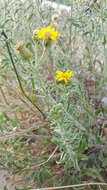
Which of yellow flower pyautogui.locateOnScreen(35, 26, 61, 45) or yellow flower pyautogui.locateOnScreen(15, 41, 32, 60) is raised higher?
yellow flower pyautogui.locateOnScreen(35, 26, 61, 45)

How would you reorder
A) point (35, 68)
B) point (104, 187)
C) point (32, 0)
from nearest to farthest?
point (35, 68)
point (104, 187)
point (32, 0)

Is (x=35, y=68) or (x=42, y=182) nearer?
(x=35, y=68)

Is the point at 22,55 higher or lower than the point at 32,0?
lower

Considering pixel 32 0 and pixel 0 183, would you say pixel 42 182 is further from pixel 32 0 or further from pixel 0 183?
pixel 32 0

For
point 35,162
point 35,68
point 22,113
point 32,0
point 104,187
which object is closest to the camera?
point 35,68

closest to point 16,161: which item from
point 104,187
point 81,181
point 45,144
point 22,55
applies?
point 45,144

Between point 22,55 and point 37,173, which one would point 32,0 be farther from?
point 37,173

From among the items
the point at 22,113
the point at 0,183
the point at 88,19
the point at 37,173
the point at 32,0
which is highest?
the point at 32,0

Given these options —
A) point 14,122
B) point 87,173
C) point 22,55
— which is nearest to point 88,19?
point 22,55

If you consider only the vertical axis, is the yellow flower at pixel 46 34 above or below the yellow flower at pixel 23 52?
above
